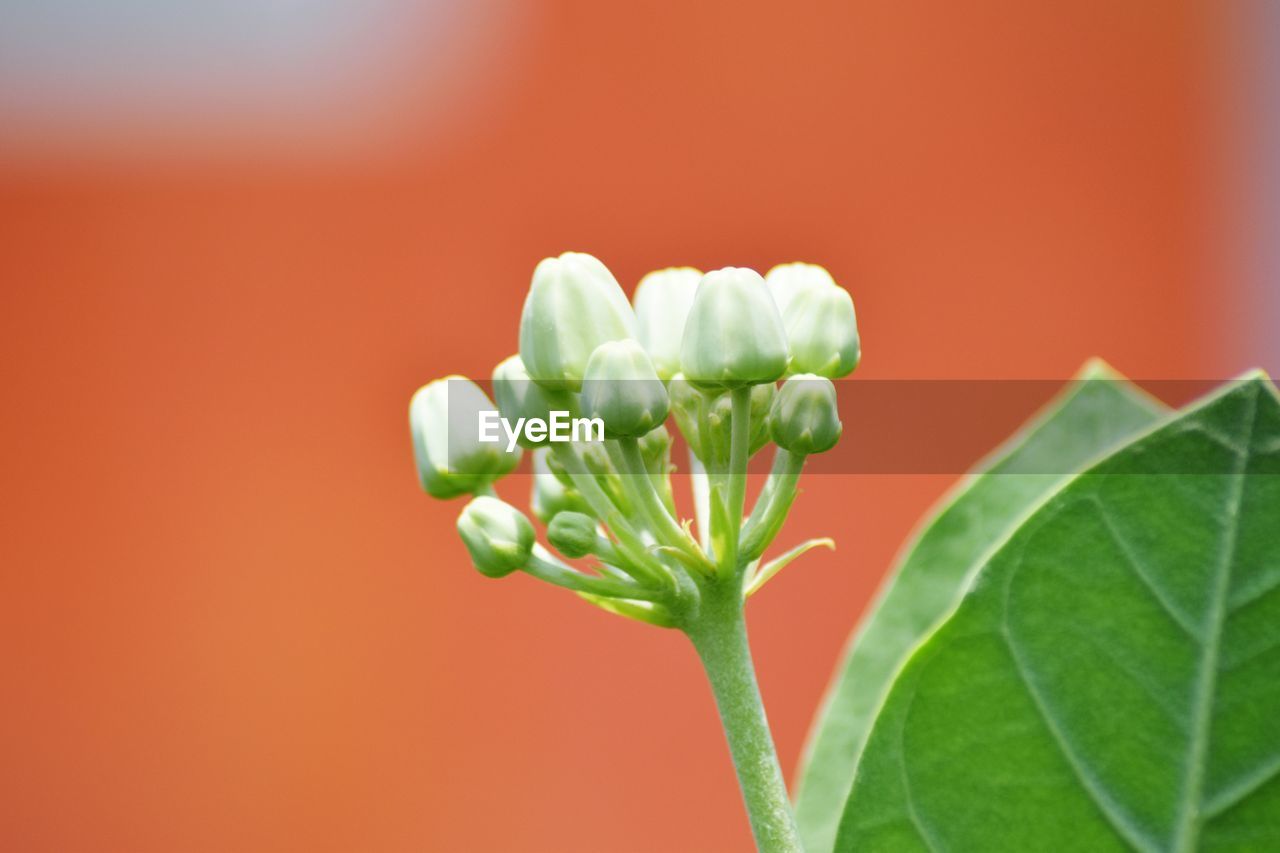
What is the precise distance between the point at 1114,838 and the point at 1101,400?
7.3 inches

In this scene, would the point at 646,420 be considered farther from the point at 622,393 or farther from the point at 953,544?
the point at 953,544

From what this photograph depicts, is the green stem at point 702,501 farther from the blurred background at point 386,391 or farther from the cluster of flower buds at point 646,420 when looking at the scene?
the blurred background at point 386,391

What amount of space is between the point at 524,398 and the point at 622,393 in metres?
0.04

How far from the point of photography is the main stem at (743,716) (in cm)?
29

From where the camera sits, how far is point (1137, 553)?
0.29m

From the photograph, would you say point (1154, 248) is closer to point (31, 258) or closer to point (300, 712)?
point (300, 712)

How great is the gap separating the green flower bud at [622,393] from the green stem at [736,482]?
19mm

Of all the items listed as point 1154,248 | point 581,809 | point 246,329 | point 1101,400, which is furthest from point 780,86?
point 1101,400

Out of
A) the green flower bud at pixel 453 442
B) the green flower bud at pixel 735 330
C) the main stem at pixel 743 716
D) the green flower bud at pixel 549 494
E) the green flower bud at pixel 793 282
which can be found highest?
the green flower bud at pixel 793 282

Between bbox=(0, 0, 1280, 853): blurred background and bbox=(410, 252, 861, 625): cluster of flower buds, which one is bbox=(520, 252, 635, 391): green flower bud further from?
bbox=(0, 0, 1280, 853): blurred background

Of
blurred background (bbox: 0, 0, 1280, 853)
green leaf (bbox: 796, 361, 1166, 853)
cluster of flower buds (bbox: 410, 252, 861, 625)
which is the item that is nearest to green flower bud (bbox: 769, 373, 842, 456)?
cluster of flower buds (bbox: 410, 252, 861, 625)

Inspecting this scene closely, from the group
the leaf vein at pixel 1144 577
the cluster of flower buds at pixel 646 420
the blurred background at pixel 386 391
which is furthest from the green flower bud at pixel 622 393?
the blurred background at pixel 386 391

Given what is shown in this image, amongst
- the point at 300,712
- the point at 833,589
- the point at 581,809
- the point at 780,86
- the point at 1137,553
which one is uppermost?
the point at 780,86

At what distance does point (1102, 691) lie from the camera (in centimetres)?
29
